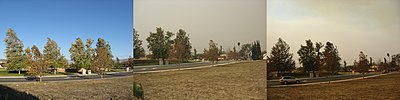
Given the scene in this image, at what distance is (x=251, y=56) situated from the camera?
17.6 feet

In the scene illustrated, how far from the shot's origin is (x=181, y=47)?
16.0 ft

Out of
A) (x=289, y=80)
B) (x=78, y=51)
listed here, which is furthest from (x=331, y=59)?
(x=78, y=51)

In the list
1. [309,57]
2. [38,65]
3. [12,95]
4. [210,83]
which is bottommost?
[12,95]

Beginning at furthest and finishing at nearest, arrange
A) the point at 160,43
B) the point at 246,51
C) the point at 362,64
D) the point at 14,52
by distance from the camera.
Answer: the point at 14,52
the point at 362,64
the point at 246,51
the point at 160,43

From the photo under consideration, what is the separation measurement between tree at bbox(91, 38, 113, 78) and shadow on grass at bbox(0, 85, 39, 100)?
153 inches

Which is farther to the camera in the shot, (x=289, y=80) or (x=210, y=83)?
(x=289, y=80)

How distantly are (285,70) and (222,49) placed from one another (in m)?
1.45

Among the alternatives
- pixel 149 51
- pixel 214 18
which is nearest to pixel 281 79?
pixel 214 18

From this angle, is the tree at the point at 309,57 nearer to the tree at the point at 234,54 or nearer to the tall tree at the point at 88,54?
the tree at the point at 234,54

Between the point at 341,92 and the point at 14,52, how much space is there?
1255 centimetres

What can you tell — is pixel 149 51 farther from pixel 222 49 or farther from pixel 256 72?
pixel 256 72

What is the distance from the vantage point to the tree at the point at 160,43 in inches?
188

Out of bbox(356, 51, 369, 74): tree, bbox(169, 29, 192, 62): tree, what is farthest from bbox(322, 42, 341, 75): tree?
bbox(169, 29, 192, 62): tree

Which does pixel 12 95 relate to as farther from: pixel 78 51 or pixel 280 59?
pixel 280 59
